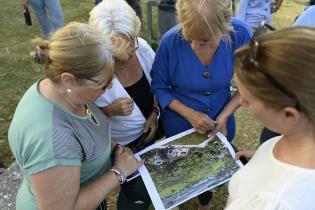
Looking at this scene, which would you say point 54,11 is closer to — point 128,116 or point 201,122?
point 128,116

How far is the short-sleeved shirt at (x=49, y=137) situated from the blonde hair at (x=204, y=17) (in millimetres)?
682

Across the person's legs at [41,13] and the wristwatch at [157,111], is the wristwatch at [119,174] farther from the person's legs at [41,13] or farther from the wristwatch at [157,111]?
the person's legs at [41,13]

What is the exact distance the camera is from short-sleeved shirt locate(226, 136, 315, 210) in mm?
1007

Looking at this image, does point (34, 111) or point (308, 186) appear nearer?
point (308, 186)

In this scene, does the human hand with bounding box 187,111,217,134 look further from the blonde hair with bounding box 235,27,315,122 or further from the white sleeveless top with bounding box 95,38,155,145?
the blonde hair with bounding box 235,27,315,122

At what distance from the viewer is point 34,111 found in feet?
4.66

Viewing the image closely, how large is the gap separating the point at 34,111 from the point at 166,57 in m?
0.89

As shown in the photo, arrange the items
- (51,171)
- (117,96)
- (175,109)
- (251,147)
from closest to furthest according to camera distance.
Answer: (51,171)
(117,96)
(175,109)
(251,147)

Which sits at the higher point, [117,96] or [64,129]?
Result: [64,129]

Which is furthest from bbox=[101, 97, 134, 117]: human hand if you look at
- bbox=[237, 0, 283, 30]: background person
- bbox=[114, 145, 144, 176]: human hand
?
bbox=[237, 0, 283, 30]: background person

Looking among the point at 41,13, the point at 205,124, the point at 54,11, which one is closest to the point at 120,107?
the point at 205,124

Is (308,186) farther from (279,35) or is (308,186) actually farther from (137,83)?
(137,83)

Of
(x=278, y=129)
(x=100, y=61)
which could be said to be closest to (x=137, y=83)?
(x=100, y=61)

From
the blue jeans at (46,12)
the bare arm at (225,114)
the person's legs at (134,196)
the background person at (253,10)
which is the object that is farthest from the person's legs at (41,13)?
the bare arm at (225,114)
